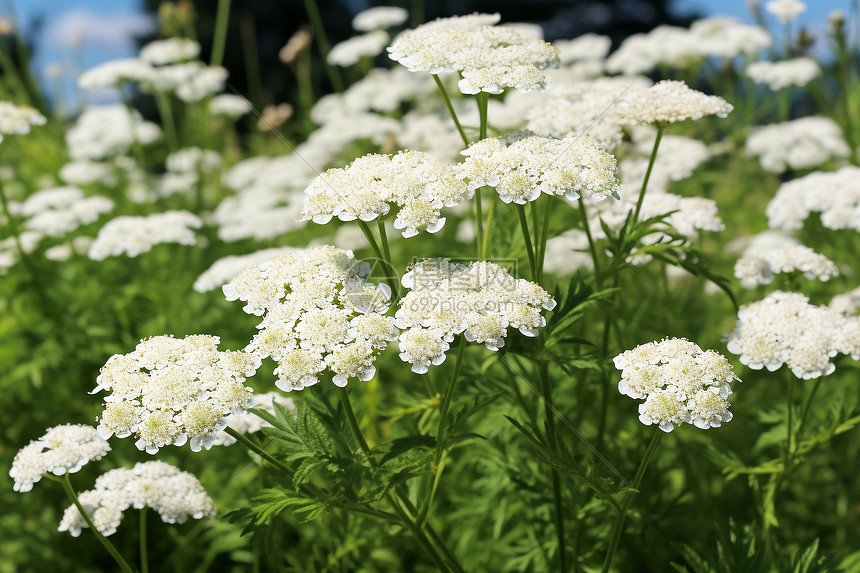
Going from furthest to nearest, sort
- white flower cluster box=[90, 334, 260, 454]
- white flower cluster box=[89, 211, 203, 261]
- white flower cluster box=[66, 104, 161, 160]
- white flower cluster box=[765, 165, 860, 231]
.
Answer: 1. white flower cluster box=[66, 104, 161, 160]
2. white flower cluster box=[89, 211, 203, 261]
3. white flower cluster box=[765, 165, 860, 231]
4. white flower cluster box=[90, 334, 260, 454]

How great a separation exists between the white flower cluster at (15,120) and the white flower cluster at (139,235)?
80cm

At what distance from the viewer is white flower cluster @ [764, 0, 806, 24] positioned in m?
6.03

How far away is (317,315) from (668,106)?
1.81 meters

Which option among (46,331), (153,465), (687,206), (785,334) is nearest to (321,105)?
(46,331)

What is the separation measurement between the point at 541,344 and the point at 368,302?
68 cm

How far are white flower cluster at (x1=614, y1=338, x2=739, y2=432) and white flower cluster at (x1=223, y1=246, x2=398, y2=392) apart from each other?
848mm

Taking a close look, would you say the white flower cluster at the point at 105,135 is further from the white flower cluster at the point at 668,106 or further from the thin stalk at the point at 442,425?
the thin stalk at the point at 442,425

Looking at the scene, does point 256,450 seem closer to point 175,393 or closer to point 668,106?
point 175,393

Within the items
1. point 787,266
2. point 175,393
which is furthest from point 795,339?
point 175,393

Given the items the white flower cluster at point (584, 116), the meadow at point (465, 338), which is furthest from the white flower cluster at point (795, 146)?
the white flower cluster at point (584, 116)

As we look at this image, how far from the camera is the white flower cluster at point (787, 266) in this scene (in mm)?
3564

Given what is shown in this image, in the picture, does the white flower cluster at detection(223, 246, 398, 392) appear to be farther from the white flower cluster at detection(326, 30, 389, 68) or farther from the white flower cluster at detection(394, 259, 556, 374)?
the white flower cluster at detection(326, 30, 389, 68)

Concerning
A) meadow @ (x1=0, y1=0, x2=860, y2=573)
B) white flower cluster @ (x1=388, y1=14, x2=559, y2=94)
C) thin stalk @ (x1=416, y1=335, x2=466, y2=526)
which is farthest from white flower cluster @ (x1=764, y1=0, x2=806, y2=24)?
thin stalk @ (x1=416, y1=335, x2=466, y2=526)

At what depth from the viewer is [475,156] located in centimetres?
271
